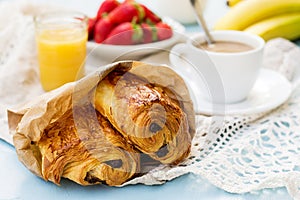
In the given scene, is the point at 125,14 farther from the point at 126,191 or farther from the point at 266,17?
the point at 126,191

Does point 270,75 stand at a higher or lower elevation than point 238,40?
lower

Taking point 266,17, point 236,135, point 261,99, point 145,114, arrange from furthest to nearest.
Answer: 1. point 266,17
2. point 261,99
3. point 236,135
4. point 145,114

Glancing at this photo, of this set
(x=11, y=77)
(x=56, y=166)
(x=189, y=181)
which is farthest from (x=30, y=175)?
(x=11, y=77)

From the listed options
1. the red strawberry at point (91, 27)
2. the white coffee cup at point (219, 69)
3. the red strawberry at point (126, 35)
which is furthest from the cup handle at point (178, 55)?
the red strawberry at point (91, 27)

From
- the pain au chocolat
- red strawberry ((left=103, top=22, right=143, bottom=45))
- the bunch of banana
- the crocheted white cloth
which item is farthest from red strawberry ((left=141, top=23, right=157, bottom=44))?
the pain au chocolat

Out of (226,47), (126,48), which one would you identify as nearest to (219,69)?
(226,47)

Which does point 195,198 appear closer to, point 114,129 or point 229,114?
point 114,129
